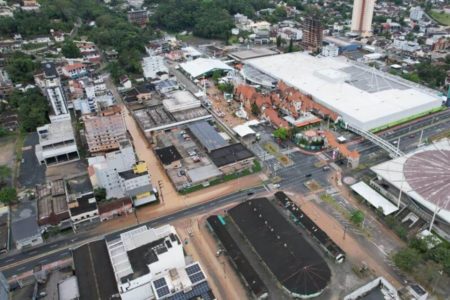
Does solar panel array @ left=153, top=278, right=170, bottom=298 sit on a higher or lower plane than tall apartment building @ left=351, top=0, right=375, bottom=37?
lower

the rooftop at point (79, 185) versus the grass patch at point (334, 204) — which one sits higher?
the rooftop at point (79, 185)

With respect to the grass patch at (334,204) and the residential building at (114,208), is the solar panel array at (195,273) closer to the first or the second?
the residential building at (114,208)

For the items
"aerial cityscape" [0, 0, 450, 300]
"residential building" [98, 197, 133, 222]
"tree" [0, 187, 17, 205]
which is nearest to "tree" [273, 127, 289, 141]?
"aerial cityscape" [0, 0, 450, 300]

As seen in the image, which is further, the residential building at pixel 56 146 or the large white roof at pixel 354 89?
the large white roof at pixel 354 89

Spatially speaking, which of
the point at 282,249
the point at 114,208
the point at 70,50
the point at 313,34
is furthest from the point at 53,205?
the point at 313,34

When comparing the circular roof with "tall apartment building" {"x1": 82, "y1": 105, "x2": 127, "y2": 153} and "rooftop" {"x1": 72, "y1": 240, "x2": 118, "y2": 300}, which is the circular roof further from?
"tall apartment building" {"x1": 82, "y1": 105, "x2": 127, "y2": 153}

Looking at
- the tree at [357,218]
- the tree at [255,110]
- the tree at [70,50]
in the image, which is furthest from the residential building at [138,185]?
the tree at [70,50]

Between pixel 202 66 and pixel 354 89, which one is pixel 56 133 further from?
pixel 354 89
